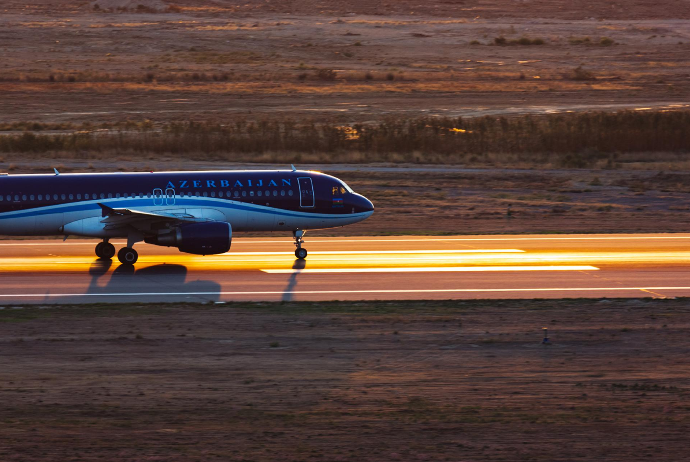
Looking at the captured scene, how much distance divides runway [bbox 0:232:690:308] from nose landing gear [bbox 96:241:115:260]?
38cm

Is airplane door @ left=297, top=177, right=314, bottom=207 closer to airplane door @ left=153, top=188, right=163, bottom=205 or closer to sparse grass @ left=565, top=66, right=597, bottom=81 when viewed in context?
airplane door @ left=153, top=188, right=163, bottom=205

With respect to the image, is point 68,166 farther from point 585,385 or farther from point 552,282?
point 585,385

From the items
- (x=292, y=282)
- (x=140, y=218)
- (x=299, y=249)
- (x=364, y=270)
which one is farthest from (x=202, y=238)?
(x=364, y=270)

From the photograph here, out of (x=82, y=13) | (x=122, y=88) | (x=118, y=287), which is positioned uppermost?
(x=82, y=13)

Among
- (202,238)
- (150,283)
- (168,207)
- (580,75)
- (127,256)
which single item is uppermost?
(580,75)

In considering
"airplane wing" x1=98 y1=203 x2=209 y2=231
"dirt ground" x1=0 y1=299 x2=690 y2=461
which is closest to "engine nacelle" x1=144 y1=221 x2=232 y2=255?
"airplane wing" x1=98 y1=203 x2=209 y2=231

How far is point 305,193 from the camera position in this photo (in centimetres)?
3744

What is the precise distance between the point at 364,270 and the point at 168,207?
8.04 metres

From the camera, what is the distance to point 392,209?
164 feet

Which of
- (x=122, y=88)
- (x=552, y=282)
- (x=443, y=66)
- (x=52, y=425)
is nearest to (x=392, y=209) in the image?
(x=552, y=282)

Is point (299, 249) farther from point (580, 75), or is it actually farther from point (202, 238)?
point (580, 75)

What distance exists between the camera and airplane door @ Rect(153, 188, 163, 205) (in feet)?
118

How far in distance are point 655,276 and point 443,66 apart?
8506cm

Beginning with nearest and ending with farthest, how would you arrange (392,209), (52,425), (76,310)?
1. (52,425)
2. (76,310)
3. (392,209)
